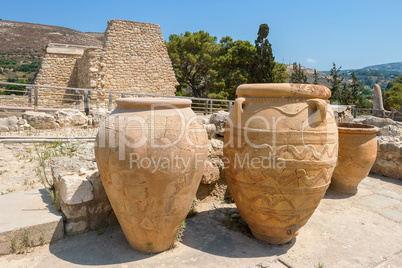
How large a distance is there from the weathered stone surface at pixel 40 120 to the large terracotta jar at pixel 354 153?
217 inches

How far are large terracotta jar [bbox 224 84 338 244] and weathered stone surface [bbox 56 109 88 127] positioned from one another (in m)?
5.00

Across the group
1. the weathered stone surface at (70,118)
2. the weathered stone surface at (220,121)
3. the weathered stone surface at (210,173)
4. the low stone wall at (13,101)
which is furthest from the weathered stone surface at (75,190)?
the low stone wall at (13,101)

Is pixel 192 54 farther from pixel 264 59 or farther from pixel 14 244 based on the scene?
pixel 14 244

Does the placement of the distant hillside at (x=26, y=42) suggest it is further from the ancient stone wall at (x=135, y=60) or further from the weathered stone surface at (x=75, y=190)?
the weathered stone surface at (x=75, y=190)

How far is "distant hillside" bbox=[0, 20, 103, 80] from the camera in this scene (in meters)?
34.2

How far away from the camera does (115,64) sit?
38.7 ft

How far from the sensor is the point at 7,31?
46.9m

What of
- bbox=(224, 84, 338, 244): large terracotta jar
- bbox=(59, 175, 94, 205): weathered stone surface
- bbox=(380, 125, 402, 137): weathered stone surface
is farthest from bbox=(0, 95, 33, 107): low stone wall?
bbox=(380, 125, 402, 137): weathered stone surface

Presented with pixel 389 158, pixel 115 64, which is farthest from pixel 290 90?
pixel 115 64

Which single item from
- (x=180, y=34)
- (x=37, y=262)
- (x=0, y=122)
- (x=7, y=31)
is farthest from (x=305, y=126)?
(x=7, y=31)

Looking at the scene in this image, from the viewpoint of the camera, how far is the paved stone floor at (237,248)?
2085 millimetres

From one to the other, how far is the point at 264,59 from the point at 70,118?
43.8 feet

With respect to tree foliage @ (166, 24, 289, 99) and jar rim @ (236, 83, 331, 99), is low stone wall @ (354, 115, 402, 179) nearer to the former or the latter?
jar rim @ (236, 83, 331, 99)

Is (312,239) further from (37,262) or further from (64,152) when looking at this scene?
(64,152)
